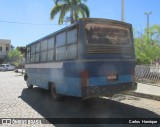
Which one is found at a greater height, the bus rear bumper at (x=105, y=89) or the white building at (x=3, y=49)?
the white building at (x=3, y=49)

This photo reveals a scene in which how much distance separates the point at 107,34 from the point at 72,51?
136 centimetres

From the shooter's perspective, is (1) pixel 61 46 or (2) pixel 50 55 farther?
(2) pixel 50 55

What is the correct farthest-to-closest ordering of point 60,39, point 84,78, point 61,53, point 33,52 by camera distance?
point 33,52 → point 60,39 → point 61,53 → point 84,78

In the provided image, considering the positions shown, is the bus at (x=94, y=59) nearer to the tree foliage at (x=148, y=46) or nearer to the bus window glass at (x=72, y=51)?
the bus window glass at (x=72, y=51)

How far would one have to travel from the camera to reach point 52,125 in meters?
7.97

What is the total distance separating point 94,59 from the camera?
966 cm

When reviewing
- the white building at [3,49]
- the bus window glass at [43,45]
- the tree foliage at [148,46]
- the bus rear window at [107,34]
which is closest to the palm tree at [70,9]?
the tree foliage at [148,46]

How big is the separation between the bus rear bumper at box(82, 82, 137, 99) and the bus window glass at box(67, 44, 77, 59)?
4.21 feet

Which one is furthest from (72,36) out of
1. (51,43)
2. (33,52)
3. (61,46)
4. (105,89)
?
(33,52)

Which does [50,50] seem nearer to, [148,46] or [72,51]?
[72,51]

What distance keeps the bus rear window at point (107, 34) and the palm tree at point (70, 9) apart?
2278 cm

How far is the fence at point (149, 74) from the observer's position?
1905 centimetres

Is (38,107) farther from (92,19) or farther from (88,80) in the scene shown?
(92,19)

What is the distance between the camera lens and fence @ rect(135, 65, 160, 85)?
1905 cm
